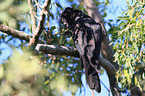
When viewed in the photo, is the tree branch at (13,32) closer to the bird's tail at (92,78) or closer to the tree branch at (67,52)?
the tree branch at (67,52)

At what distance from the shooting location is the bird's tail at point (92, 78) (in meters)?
2.05

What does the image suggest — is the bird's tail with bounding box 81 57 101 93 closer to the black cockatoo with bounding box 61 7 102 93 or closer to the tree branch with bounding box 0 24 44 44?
the black cockatoo with bounding box 61 7 102 93

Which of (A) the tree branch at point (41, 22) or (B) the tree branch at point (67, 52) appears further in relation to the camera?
(B) the tree branch at point (67, 52)

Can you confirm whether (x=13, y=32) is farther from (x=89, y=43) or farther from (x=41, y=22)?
(x=89, y=43)

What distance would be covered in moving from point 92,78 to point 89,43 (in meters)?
0.50

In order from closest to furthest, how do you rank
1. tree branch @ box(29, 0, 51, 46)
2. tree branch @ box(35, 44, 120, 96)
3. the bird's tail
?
1. tree branch @ box(29, 0, 51, 46)
2. the bird's tail
3. tree branch @ box(35, 44, 120, 96)

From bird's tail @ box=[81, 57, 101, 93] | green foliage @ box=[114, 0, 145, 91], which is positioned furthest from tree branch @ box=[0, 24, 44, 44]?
green foliage @ box=[114, 0, 145, 91]

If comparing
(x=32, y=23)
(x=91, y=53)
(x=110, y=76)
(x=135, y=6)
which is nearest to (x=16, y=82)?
(x=32, y=23)

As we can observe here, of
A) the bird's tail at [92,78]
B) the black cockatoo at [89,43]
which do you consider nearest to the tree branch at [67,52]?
the black cockatoo at [89,43]

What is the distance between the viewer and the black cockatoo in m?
2.11

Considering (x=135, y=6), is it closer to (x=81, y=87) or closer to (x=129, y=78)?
(x=129, y=78)

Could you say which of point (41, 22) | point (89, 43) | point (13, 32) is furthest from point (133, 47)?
point (13, 32)

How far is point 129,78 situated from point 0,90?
6.00 feet

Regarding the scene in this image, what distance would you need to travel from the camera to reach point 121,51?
2.26 m
